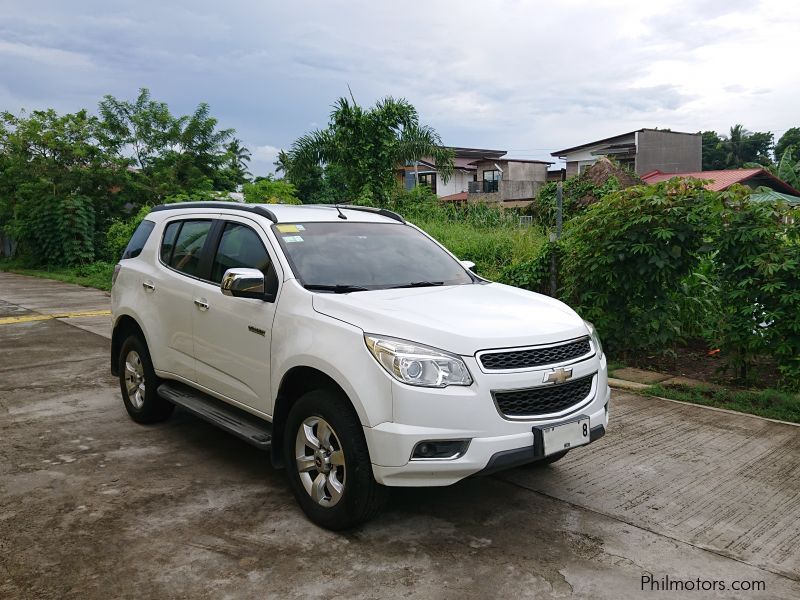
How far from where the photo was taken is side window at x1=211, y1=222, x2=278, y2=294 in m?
4.32

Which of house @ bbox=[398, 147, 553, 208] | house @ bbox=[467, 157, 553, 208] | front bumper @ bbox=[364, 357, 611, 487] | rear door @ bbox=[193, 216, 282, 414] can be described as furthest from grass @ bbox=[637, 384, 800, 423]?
house @ bbox=[467, 157, 553, 208]

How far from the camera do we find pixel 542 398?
3.57m

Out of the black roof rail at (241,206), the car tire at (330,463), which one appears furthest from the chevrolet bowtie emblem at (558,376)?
the black roof rail at (241,206)

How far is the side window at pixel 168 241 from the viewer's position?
5340mm

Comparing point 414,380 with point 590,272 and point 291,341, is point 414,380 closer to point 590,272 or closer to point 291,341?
point 291,341

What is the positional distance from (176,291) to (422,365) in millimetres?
2437

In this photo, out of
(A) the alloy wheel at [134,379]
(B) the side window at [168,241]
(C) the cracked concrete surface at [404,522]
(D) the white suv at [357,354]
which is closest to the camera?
(C) the cracked concrete surface at [404,522]

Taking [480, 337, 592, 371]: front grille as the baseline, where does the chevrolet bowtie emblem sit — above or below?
below

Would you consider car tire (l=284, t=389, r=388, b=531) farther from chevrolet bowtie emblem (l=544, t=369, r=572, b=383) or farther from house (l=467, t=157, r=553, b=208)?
house (l=467, t=157, r=553, b=208)

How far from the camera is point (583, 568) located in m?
3.32

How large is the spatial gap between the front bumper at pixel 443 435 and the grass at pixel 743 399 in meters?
3.40

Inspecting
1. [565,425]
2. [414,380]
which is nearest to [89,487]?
[414,380]

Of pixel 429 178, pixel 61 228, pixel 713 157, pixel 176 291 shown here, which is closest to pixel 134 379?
pixel 176 291

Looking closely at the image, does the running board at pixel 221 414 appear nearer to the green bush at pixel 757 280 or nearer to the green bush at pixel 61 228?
the green bush at pixel 757 280
